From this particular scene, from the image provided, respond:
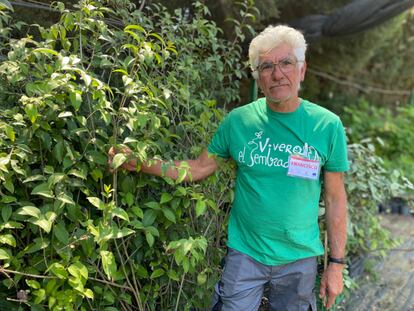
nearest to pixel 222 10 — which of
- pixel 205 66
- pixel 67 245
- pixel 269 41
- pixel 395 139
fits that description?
pixel 205 66

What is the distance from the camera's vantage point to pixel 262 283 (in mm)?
2283

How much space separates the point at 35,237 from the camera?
218 centimetres

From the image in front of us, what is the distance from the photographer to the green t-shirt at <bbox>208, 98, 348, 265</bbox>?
2.21 m

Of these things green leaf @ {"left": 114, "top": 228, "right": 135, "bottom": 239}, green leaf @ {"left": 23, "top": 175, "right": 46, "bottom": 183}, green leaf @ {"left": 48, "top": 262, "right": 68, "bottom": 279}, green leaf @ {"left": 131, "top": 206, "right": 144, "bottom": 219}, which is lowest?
green leaf @ {"left": 48, "top": 262, "right": 68, "bottom": 279}

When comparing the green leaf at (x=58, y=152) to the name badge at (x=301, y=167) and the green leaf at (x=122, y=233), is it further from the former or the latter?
the name badge at (x=301, y=167)

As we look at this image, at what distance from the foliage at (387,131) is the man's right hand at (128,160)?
6.63m

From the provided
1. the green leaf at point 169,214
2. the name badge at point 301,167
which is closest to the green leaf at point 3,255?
the green leaf at point 169,214

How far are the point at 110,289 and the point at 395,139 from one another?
7.61m

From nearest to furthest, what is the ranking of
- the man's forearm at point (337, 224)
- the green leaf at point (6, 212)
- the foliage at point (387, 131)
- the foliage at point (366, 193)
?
1. the green leaf at point (6, 212)
2. the man's forearm at point (337, 224)
3. the foliage at point (366, 193)
4. the foliage at point (387, 131)

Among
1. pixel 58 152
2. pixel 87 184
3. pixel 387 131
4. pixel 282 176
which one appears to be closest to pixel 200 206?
pixel 282 176

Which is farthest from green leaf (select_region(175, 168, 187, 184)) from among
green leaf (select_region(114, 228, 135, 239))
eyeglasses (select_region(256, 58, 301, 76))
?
eyeglasses (select_region(256, 58, 301, 76))

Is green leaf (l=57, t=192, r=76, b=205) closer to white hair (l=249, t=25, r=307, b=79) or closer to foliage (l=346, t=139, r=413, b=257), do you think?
white hair (l=249, t=25, r=307, b=79)

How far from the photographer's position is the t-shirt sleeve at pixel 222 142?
2.36m

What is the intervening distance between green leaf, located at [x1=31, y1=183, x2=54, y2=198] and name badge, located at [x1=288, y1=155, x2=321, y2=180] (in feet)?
3.08
